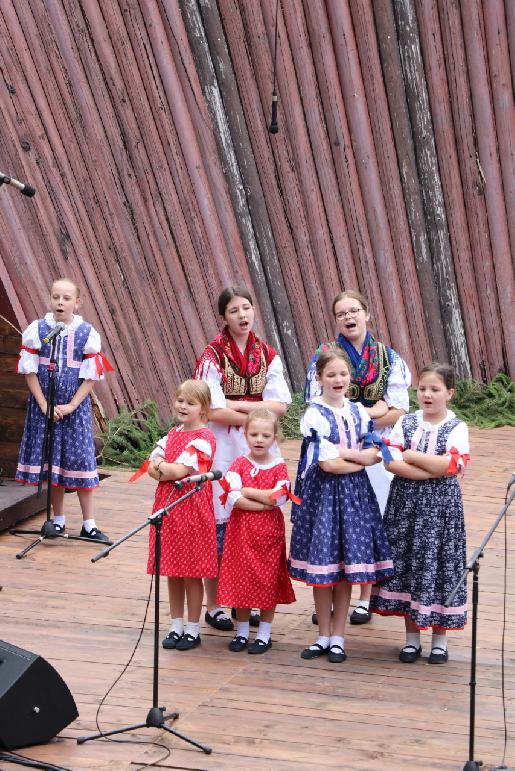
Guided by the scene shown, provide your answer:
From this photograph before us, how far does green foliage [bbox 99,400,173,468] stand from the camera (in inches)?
349

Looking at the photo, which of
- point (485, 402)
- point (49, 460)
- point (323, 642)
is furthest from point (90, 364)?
point (485, 402)

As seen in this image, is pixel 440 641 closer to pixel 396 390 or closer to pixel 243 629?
pixel 243 629

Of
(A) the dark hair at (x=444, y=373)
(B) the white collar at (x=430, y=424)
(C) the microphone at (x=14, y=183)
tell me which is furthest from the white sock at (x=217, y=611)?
(C) the microphone at (x=14, y=183)

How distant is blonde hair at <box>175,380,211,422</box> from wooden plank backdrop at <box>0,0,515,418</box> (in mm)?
3119

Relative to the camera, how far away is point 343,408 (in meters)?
5.52

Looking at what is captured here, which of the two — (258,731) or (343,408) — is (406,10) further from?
(258,731)

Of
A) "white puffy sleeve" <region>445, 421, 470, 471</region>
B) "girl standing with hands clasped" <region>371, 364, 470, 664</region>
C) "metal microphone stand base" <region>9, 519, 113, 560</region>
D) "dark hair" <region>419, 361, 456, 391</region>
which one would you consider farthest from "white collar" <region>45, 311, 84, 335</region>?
"white puffy sleeve" <region>445, 421, 470, 471</region>

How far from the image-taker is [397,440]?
5445 millimetres

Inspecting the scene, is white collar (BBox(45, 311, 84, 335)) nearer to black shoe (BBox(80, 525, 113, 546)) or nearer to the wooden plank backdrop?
black shoe (BBox(80, 525, 113, 546))

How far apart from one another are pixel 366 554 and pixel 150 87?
483cm

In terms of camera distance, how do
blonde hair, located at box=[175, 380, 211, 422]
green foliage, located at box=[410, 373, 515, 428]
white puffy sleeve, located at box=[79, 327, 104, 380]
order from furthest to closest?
green foliage, located at box=[410, 373, 515, 428] < white puffy sleeve, located at box=[79, 327, 104, 380] < blonde hair, located at box=[175, 380, 211, 422]

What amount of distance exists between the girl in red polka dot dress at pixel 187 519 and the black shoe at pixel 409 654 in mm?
841

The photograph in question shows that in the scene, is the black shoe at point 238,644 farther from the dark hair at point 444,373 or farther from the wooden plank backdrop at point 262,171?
the wooden plank backdrop at point 262,171

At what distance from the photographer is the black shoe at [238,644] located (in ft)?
18.2
